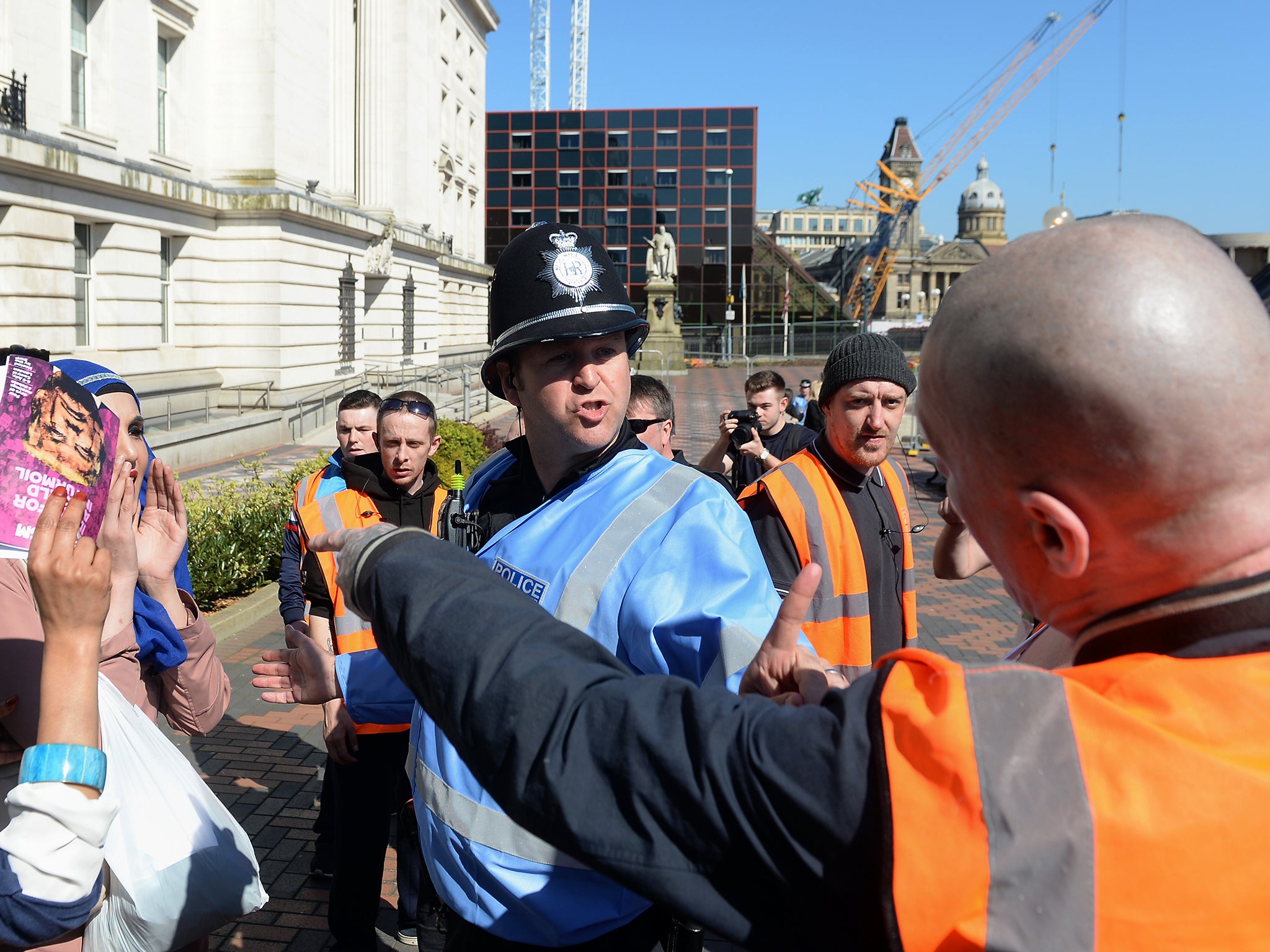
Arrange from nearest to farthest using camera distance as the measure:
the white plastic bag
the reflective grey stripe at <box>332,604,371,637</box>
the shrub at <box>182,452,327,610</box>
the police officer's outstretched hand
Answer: the police officer's outstretched hand → the white plastic bag → the reflective grey stripe at <box>332,604,371,637</box> → the shrub at <box>182,452,327,610</box>

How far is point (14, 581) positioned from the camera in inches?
79.7

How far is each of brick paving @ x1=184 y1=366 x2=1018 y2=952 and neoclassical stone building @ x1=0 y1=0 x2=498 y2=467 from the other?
12037 millimetres

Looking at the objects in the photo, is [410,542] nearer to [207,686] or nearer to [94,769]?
[94,769]

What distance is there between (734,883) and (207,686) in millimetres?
2301

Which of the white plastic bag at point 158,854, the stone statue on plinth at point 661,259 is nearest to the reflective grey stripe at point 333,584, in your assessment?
the white plastic bag at point 158,854

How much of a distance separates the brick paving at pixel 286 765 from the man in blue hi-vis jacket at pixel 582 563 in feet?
2.65

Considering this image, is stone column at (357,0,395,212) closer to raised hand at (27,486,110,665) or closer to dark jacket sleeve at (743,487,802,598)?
dark jacket sleeve at (743,487,802,598)

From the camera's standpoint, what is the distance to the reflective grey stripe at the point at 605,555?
6.08 feet

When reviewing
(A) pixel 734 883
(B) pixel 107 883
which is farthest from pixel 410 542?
(B) pixel 107 883

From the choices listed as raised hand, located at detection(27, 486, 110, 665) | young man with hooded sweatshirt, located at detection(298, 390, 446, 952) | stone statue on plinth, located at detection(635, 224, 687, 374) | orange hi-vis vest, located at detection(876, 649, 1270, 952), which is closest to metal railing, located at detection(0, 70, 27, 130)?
young man with hooded sweatshirt, located at detection(298, 390, 446, 952)

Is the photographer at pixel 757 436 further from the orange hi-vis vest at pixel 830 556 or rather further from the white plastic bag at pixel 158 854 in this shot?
the white plastic bag at pixel 158 854

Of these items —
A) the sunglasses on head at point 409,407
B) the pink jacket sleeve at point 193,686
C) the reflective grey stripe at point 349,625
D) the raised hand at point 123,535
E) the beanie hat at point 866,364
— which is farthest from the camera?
the sunglasses on head at point 409,407

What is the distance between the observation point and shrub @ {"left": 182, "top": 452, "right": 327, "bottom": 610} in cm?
830

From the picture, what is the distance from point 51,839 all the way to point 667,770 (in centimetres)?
127
